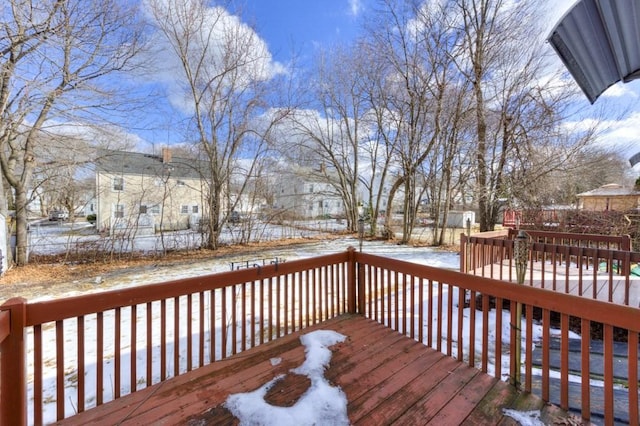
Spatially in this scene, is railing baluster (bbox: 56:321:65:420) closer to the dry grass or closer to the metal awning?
the metal awning

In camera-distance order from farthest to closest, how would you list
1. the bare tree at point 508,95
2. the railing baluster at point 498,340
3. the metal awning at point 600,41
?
1. the bare tree at point 508,95
2. the metal awning at point 600,41
3. the railing baluster at point 498,340

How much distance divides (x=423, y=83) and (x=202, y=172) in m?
8.46

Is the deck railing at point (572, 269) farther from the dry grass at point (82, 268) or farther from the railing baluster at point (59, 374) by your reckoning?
the dry grass at point (82, 268)

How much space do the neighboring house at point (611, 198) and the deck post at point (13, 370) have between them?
43.2 ft

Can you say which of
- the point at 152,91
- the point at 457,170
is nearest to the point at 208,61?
the point at 152,91

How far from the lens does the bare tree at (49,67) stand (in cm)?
571

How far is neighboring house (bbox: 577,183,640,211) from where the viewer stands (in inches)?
378

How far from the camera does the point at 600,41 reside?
2.56 meters

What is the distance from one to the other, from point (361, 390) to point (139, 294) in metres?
1.62

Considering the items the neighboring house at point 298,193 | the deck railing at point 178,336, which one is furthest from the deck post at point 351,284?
the neighboring house at point 298,193

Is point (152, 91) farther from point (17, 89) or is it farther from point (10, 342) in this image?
point (10, 342)

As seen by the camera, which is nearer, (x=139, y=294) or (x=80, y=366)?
(x=80, y=366)

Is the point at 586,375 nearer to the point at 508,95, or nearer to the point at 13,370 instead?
the point at 13,370

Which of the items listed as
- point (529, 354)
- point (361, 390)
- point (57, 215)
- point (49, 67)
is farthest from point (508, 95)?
point (57, 215)
